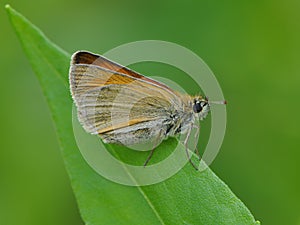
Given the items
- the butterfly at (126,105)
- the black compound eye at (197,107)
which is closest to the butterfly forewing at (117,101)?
the butterfly at (126,105)

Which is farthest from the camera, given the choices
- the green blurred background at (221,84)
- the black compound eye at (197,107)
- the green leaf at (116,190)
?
the green blurred background at (221,84)

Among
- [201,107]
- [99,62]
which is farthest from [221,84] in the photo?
[99,62]

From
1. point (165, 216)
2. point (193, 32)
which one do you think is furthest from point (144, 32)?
point (165, 216)

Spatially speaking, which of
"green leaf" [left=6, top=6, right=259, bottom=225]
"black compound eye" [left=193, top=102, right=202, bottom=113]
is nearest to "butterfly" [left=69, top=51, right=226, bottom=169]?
"black compound eye" [left=193, top=102, right=202, bottom=113]

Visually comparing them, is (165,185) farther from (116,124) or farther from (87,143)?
(116,124)

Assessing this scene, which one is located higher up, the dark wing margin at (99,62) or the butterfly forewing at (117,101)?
the dark wing margin at (99,62)

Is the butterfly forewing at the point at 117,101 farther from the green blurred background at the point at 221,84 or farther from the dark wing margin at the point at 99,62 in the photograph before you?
the green blurred background at the point at 221,84

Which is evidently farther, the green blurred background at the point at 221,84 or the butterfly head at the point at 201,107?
the green blurred background at the point at 221,84
